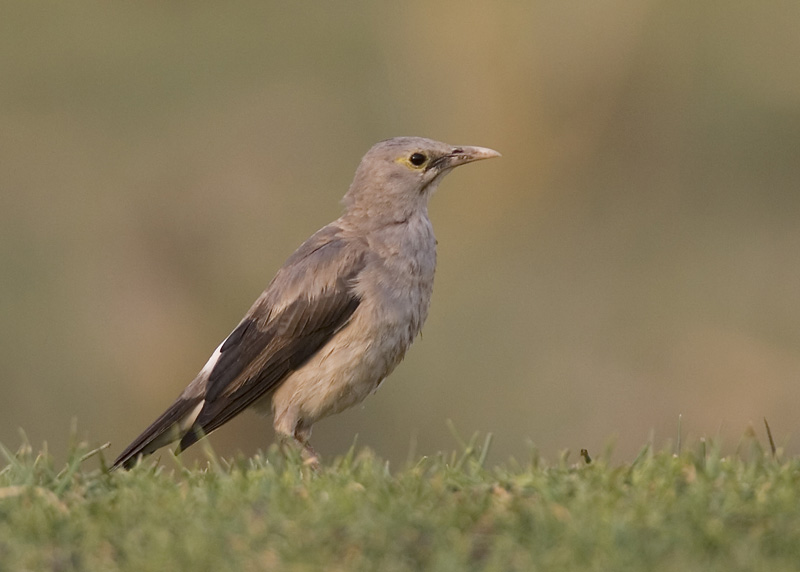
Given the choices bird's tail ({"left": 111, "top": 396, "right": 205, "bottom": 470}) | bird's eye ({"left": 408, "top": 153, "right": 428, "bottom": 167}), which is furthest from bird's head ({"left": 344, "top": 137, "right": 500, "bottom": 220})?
bird's tail ({"left": 111, "top": 396, "right": 205, "bottom": 470})

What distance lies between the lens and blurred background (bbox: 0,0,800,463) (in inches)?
628

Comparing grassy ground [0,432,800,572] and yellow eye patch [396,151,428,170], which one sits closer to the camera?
grassy ground [0,432,800,572]

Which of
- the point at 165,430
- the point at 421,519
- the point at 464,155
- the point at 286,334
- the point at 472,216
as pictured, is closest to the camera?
the point at 421,519

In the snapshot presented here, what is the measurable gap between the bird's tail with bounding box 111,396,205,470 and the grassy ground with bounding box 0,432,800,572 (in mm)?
2083

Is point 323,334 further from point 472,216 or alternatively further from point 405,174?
point 472,216

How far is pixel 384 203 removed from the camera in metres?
9.08

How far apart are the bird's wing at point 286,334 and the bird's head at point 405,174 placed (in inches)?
16.4

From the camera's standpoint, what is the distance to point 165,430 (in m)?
8.47

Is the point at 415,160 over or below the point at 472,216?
over

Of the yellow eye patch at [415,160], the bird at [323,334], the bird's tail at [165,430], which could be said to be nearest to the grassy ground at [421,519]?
the bird's tail at [165,430]

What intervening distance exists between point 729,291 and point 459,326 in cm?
301

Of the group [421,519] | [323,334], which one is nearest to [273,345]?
[323,334]

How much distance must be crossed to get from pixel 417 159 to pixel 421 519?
13.8ft

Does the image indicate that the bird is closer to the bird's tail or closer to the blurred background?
the bird's tail
